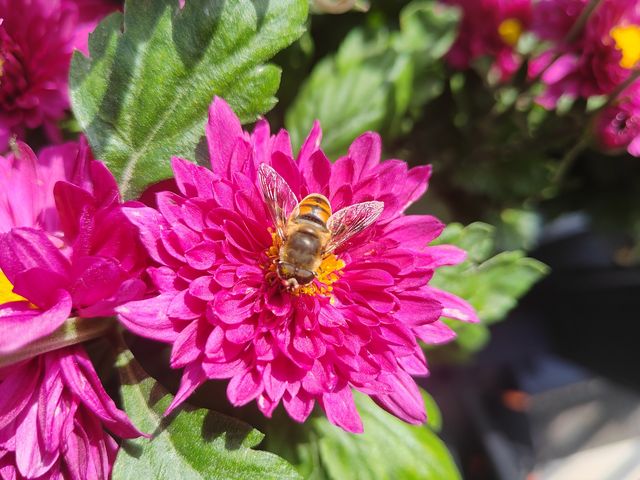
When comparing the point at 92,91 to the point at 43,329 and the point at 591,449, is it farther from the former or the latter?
the point at 591,449

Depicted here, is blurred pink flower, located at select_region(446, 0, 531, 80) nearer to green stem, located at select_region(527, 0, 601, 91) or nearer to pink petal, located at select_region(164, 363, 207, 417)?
green stem, located at select_region(527, 0, 601, 91)

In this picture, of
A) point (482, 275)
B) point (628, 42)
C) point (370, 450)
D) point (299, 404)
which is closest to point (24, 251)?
point (299, 404)

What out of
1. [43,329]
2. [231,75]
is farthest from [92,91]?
[43,329]

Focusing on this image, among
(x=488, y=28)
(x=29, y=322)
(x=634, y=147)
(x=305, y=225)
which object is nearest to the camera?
(x=29, y=322)

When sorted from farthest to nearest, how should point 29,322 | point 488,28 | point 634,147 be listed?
point 488,28, point 634,147, point 29,322

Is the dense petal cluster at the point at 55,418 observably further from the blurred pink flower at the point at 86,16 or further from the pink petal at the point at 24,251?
the blurred pink flower at the point at 86,16

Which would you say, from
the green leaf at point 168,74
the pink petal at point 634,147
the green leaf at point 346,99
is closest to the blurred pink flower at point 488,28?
the green leaf at point 346,99

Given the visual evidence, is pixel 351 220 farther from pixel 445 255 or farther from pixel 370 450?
pixel 370 450

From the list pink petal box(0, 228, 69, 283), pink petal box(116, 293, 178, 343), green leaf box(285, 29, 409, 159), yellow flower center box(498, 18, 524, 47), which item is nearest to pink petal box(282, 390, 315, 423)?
pink petal box(116, 293, 178, 343)
